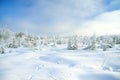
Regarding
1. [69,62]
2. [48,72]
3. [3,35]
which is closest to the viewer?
[48,72]

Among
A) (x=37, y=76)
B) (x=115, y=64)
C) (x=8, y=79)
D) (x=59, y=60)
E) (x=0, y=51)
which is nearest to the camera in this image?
(x=8, y=79)

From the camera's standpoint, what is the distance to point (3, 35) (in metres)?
49.5

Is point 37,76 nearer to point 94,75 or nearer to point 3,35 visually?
Result: point 94,75

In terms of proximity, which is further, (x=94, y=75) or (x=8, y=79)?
(x=94, y=75)

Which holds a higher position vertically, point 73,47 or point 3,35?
point 3,35

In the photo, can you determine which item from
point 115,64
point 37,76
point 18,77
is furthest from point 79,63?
point 18,77

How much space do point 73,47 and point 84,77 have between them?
19.5 m

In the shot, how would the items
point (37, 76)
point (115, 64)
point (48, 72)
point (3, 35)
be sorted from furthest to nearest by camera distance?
point (3, 35) < point (115, 64) < point (48, 72) < point (37, 76)

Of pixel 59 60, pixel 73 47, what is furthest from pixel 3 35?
pixel 59 60

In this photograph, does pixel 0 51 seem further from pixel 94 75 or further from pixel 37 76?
pixel 94 75

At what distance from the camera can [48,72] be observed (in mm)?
8867

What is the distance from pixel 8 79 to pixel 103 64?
7.87m

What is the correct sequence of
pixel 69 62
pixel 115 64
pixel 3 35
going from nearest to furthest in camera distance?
pixel 115 64 → pixel 69 62 → pixel 3 35

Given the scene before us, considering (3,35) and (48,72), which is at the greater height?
(3,35)
